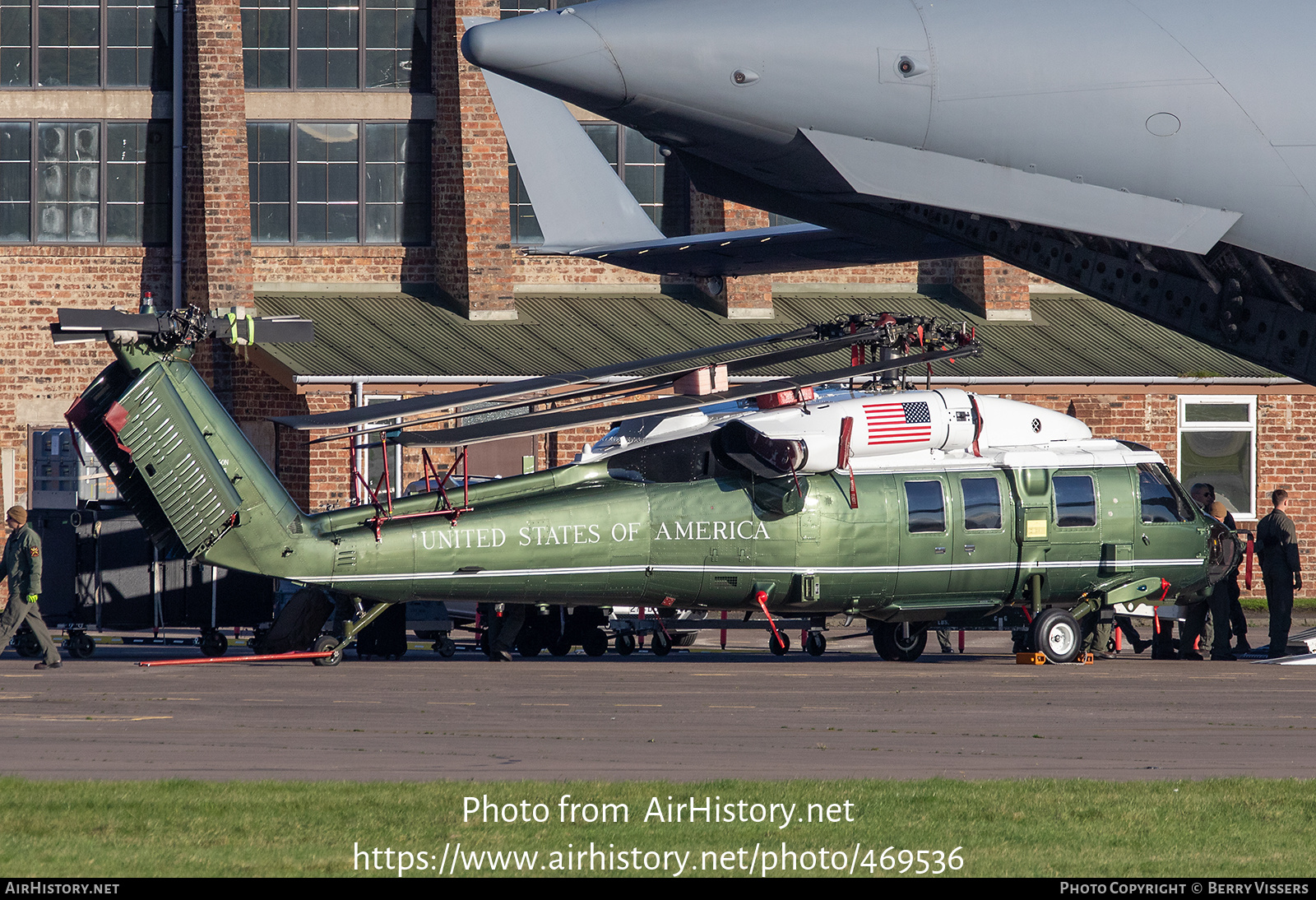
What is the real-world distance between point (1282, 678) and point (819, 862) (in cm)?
1027

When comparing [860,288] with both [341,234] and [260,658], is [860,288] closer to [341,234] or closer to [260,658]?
[341,234]

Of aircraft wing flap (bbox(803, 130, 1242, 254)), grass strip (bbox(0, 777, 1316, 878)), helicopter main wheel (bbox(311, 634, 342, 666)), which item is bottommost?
helicopter main wheel (bbox(311, 634, 342, 666))

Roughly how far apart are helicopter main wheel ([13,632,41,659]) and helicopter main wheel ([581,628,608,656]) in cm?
629

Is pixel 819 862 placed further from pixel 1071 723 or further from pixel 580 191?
pixel 580 191

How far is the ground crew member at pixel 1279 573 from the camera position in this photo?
21.1m

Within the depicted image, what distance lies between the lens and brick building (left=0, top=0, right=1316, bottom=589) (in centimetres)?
3078

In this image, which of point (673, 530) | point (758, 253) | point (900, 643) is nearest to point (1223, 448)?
point (900, 643)

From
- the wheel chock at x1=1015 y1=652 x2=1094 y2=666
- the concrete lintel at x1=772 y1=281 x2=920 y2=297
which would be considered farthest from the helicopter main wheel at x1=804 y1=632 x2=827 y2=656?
the concrete lintel at x1=772 y1=281 x2=920 y2=297

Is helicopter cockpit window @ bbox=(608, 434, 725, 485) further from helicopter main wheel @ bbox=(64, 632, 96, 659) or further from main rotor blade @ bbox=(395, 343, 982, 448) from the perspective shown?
helicopter main wheel @ bbox=(64, 632, 96, 659)

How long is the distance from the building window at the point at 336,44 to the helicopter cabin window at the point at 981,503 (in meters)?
16.7

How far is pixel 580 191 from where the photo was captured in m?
18.7

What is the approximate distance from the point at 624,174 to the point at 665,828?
2486 cm

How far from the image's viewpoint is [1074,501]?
19781 millimetres

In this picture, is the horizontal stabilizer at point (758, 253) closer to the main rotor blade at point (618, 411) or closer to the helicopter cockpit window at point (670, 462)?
the main rotor blade at point (618, 411)
